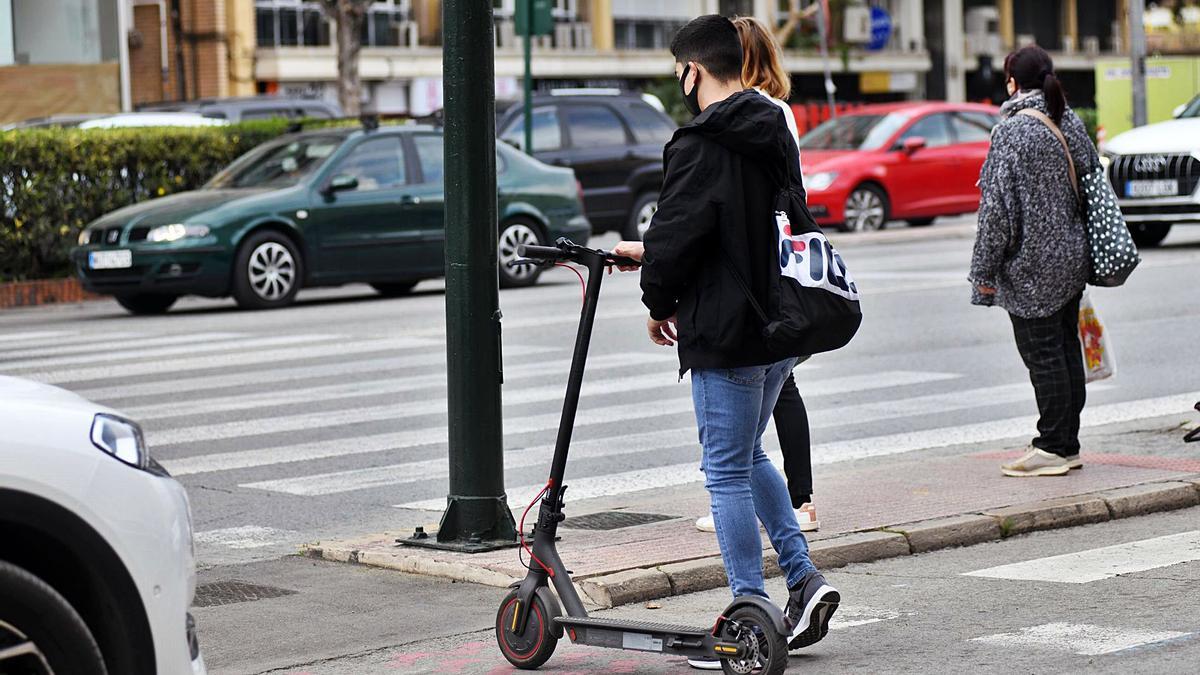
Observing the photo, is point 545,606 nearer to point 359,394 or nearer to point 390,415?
point 390,415

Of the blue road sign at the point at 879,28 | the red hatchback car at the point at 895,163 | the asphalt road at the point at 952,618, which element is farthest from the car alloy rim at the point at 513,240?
the blue road sign at the point at 879,28

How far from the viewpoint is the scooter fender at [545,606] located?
17.7 ft

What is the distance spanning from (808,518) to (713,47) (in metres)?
2.48

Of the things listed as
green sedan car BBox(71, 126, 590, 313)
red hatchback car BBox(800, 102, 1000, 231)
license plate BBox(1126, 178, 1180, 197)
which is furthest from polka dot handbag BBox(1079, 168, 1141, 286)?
red hatchback car BBox(800, 102, 1000, 231)

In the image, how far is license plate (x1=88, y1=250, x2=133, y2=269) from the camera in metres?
17.2

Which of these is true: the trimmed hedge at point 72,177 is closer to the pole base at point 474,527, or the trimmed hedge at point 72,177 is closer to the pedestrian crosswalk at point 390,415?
the pedestrian crosswalk at point 390,415

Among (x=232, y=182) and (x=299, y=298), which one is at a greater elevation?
(x=232, y=182)

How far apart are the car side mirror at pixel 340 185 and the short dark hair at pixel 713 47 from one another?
1305cm

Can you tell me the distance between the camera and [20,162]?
19828mm

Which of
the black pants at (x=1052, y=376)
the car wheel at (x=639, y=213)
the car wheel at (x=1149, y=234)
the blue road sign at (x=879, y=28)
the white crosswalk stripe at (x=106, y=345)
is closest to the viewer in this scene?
the black pants at (x=1052, y=376)

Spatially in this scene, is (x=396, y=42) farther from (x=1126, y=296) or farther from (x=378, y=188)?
(x=1126, y=296)

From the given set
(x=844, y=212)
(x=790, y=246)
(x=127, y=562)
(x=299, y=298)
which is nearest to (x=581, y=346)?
(x=790, y=246)

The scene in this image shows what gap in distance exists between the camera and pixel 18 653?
3.88 m

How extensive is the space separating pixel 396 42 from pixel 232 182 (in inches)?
1105
